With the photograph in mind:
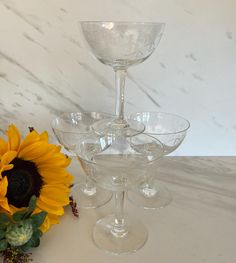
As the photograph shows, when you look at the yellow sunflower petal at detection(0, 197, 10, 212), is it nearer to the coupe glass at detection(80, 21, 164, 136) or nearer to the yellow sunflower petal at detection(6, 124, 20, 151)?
the yellow sunflower petal at detection(6, 124, 20, 151)

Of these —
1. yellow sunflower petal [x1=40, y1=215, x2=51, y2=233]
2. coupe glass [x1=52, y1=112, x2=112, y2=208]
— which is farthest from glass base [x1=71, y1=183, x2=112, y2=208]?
yellow sunflower petal [x1=40, y1=215, x2=51, y2=233]

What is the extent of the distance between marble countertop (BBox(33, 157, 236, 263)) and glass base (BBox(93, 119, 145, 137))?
0.14 metres

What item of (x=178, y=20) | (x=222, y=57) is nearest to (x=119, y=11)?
(x=178, y=20)

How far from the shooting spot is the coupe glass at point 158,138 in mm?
619

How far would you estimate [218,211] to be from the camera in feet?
2.03

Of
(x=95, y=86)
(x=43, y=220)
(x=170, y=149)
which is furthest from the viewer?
(x=95, y=86)

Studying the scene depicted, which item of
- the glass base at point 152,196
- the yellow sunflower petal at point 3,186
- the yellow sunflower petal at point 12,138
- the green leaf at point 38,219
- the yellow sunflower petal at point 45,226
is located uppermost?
the yellow sunflower petal at point 12,138

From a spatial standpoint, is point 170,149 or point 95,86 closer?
point 170,149

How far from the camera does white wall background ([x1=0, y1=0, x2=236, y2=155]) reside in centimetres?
67

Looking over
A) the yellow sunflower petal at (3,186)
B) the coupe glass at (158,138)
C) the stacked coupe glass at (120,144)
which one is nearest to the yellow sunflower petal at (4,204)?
the yellow sunflower petal at (3,186)

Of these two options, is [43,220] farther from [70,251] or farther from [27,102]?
[27,102]

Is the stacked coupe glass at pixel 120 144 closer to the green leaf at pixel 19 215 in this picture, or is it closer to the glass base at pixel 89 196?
the glass base at pixel 89 196

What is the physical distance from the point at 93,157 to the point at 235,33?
0.39m

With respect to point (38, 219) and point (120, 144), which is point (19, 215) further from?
point (120, 144)
